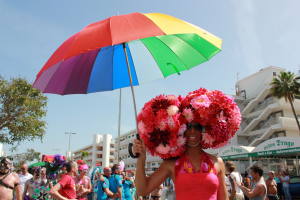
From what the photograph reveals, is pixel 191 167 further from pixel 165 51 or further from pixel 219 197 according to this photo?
pixel 165 51

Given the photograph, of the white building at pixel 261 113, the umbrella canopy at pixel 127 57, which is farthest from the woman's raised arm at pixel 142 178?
the white building at pixel 261 113

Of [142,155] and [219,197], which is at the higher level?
[142,155]

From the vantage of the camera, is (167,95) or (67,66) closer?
(167,95)

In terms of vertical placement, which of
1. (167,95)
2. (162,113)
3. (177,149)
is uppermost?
(167,95)

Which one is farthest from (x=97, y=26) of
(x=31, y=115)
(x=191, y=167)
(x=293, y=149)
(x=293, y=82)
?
(x=293, y=82)

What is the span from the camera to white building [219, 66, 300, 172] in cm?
3148

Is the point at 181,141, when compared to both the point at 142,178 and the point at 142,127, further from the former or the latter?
the point at 142,178

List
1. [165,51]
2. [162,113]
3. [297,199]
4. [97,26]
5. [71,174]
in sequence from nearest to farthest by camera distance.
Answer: [162,113], [97,26], [165,51], [71,174], [297,199]

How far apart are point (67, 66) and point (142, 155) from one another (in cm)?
191

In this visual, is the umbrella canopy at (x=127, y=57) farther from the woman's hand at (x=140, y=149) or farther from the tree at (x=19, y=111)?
the tree at (x=19, y=111)

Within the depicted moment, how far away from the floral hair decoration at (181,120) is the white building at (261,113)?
107ft

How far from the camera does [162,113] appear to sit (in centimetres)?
225

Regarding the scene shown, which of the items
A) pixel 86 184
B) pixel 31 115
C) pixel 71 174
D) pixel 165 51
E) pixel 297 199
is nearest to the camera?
pixel 165 51

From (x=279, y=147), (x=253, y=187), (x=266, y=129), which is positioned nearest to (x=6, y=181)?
(x=253, y=187)
